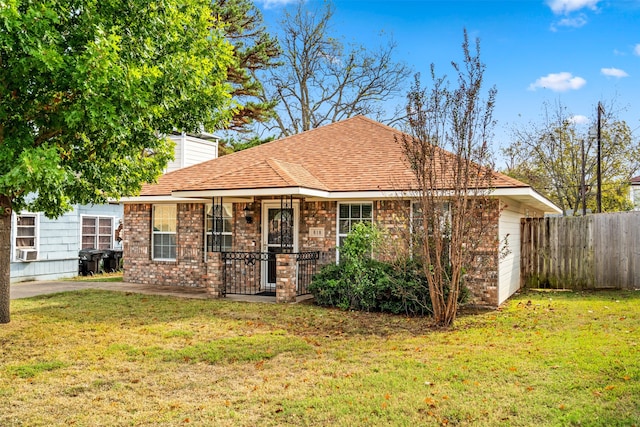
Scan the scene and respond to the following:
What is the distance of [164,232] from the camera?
49.5 feet

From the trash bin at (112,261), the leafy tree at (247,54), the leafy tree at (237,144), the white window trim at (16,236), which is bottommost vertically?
the trash bin at (112,261)

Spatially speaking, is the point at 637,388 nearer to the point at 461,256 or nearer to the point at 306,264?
the point at 461,256

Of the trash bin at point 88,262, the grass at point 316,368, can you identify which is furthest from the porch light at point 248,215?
the trash bin at point 88,262

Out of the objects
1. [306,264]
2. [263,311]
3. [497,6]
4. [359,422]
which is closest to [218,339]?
[263,311]

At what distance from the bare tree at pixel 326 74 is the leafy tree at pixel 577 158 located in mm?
8388

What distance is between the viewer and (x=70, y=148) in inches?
348

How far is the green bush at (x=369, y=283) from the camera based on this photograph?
1029cm

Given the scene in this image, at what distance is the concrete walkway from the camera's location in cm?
1245

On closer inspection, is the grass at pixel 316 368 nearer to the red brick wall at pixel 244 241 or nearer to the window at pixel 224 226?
the red brick wall at pixel 244 241

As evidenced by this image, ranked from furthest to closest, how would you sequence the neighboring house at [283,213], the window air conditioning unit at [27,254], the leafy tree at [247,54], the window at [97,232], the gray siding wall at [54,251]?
1. the leafy tree at [247,54]
2. the window at [97,232]
3. the gray siding wall at [54,251]
4. the window air conditioning unit at [27,254]
5. the neighboring house at [283,213]

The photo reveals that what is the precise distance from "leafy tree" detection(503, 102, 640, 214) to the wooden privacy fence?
11.6 meters

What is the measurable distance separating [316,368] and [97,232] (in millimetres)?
16253

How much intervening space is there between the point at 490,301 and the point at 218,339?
20.1 feet

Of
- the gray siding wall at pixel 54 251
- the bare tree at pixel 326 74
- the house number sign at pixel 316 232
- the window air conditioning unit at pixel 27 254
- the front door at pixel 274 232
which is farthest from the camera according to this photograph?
the bare tree at pixel 326 74
